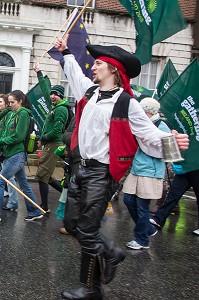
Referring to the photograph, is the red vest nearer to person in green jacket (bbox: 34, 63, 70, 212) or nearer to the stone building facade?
person in green jacket (bbox: 34, 63, 70, 212)

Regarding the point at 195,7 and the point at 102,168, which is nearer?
the point at 102,168

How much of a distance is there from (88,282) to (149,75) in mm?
17267

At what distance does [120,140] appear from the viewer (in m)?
3.88

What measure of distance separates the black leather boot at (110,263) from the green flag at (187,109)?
261 cm

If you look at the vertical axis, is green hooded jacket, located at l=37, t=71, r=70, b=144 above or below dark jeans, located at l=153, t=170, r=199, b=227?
above

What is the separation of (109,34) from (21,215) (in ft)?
45.8

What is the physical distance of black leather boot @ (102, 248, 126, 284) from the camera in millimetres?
3963

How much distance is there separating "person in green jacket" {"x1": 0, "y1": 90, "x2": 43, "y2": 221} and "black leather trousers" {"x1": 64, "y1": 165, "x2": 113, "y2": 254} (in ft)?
9.01

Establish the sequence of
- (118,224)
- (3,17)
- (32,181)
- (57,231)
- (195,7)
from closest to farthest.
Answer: (57,231), (118,224), (32,181), (3,17), (195,7)

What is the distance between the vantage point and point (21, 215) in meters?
7.11

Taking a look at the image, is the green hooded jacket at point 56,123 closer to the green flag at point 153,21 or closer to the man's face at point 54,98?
the man's face at point 54,98

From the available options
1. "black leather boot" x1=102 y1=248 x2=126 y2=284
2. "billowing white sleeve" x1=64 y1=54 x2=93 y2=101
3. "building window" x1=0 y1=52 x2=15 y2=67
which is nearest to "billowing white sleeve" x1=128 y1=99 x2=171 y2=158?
"billowing white sleeve" x1=64 y1=54 x2=93 y2=101

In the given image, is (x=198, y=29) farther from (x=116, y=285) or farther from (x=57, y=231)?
(x=116, y=285)

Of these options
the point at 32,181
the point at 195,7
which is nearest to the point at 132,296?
the point at 32,181
